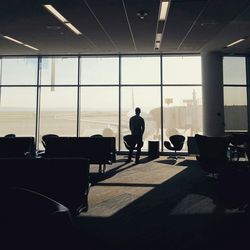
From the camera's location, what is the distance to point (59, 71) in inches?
406

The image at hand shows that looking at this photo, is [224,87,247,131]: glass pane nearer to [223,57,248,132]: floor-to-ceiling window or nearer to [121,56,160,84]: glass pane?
[223,57,248,132]: floor-to-ceiling window

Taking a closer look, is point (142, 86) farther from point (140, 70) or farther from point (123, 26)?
point (123, 26)

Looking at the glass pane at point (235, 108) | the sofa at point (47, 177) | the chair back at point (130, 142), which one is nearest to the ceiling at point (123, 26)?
the glass pane at point (235, 108)

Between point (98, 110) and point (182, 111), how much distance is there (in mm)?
3750

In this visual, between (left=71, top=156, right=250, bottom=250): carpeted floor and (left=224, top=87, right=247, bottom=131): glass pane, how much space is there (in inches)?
198

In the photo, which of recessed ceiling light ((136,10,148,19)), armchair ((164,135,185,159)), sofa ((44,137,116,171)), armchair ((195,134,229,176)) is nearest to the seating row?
sofa ((44,137,116,171))

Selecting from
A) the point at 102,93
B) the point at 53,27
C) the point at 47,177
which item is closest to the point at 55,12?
the point at 53,27

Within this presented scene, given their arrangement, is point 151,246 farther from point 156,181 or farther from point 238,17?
point 238,17

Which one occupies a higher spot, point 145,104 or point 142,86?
point 142,86

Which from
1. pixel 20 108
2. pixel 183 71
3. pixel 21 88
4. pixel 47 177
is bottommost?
pixel 47 177

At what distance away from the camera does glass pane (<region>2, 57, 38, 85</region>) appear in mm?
10367

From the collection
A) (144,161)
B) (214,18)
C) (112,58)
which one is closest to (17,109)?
(112,58)

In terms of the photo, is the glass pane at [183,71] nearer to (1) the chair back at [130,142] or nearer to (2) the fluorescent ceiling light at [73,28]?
(1) the chair back at [130,142]

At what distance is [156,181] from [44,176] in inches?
132
